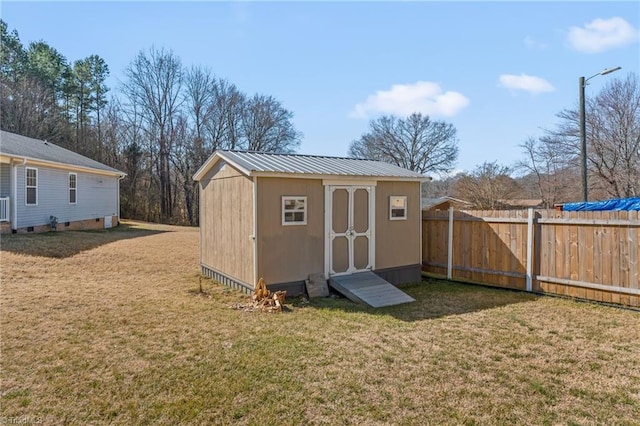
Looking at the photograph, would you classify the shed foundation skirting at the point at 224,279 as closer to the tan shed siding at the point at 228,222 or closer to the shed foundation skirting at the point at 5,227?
the tan shed siding at the point at 228,222

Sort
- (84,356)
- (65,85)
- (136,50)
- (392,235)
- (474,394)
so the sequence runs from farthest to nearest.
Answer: (136,50) → (65,85) → (392,235) → (84,356) → (474,394)

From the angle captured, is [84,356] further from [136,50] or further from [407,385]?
[136,50]

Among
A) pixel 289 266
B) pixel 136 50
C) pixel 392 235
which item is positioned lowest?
pixel 289 266

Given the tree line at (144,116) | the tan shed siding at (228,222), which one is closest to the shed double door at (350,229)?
the tan shed siding at (228,222)

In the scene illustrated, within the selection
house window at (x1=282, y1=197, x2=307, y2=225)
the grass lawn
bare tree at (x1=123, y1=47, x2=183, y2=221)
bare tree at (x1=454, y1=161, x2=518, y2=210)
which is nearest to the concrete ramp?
the grass lawn

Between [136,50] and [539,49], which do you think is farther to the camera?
[136,50]

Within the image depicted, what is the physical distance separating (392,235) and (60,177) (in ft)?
46.6

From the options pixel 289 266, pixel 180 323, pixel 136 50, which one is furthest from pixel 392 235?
pixel 136 50

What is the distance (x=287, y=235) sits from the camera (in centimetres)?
709

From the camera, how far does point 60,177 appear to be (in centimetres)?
1510

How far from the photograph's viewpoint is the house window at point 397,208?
27.7 feet

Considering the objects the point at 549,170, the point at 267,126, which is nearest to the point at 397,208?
the point at 549,170

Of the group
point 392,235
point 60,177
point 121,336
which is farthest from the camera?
point 60,177

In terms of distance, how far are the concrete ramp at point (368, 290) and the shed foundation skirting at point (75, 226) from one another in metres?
12.0
